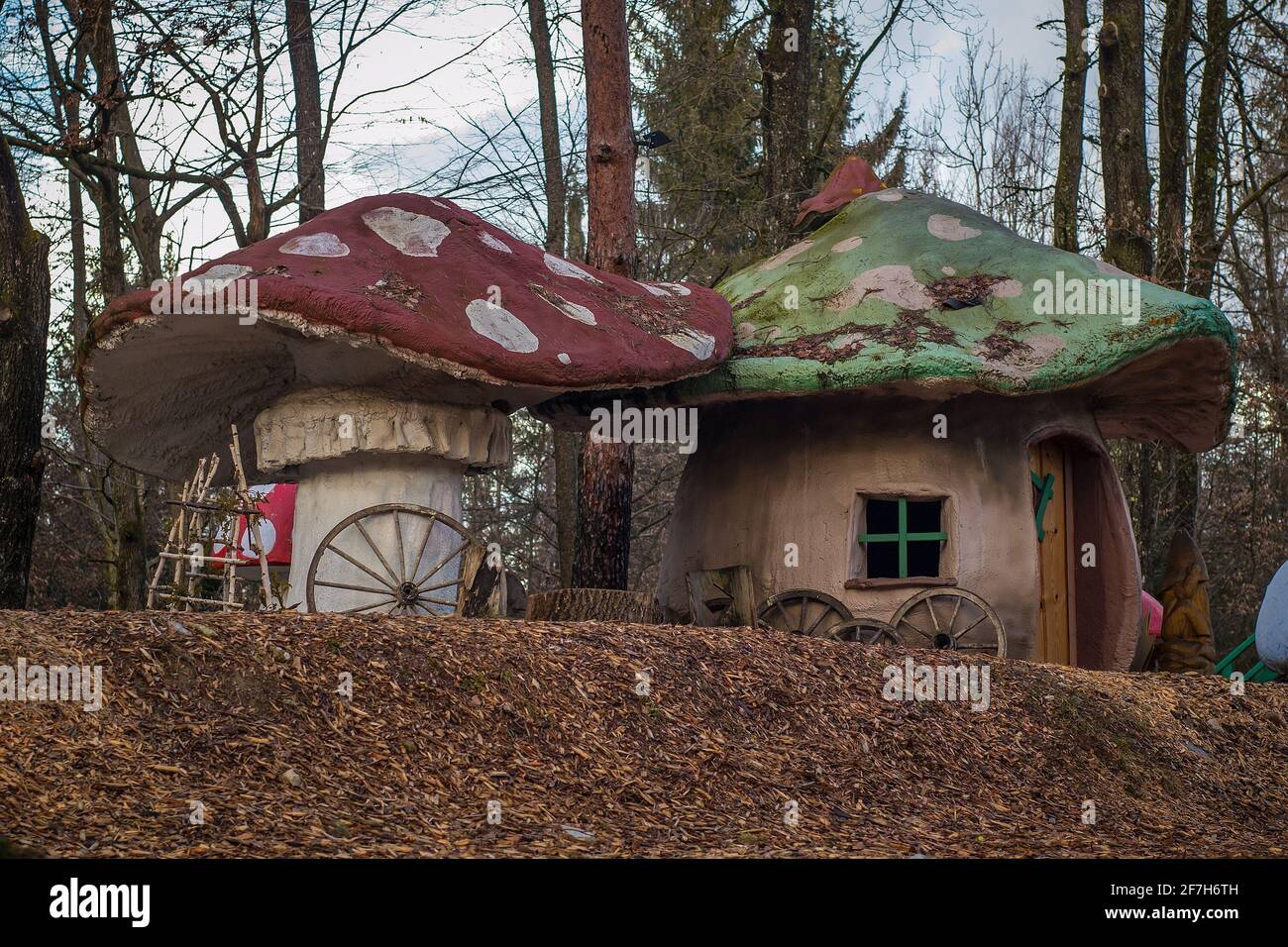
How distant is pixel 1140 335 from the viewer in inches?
355

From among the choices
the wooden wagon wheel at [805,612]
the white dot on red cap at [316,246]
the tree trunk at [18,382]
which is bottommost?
the wooden wagon wheel at [805,612]

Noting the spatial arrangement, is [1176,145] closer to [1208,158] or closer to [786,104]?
[1208,158]

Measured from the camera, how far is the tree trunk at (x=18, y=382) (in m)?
7.77

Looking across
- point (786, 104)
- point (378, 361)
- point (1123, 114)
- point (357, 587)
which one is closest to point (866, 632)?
point (357, 587)

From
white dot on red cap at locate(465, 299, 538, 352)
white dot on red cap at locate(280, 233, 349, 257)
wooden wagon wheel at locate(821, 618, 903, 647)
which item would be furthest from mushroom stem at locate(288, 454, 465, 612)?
wooden wagon wheel at locate(821, 618, 903, 647)

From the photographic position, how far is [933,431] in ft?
30.9

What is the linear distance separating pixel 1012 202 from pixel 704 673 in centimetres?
1539

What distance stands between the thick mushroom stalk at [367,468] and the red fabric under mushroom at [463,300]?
2.46ft

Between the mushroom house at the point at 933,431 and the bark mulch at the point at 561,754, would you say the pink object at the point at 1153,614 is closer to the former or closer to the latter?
the mushroom house at the point at 933,431

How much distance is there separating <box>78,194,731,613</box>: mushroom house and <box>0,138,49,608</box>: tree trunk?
34 centimetres

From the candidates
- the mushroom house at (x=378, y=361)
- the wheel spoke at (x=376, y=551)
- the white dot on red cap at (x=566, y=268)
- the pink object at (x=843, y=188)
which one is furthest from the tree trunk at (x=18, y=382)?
the pink object at (x=843, y=188)

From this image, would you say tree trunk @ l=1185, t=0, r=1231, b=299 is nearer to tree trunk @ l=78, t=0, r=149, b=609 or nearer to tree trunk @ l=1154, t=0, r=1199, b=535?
tree trunk @ l=1154, t=0, r=1199, b=535

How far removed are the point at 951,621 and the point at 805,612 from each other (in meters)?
0.97

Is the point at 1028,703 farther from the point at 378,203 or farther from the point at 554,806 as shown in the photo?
the point at 378,203
